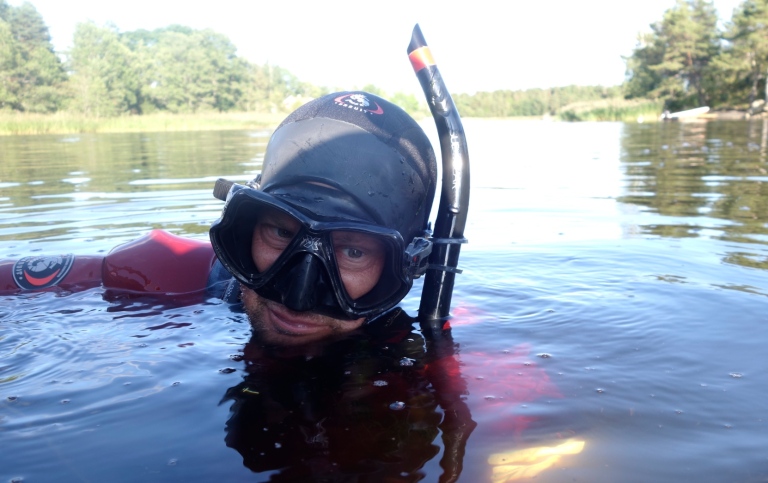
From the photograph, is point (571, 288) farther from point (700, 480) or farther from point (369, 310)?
point (700, 480)

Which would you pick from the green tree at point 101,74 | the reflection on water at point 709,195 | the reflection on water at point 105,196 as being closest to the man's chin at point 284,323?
the reflection on water at point 709,195

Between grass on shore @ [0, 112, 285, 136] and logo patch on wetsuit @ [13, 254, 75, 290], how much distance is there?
29.7m

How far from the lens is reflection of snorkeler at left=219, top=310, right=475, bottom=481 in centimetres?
152

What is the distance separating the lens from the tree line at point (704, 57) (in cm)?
4162

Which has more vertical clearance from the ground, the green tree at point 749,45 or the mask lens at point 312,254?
the green tree at point 749,45

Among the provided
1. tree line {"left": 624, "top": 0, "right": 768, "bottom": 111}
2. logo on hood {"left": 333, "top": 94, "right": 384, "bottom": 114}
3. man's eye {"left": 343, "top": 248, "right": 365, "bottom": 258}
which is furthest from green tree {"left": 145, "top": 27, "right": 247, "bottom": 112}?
man's eye {"left": 343, "top": 248, "right": 365, "bottom": 258}

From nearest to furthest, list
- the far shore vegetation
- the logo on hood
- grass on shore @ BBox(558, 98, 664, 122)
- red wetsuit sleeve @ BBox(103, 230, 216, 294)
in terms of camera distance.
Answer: the logo on hood, red wetsuit sleeve @ BBox(103, 230, 216, 294), the far shore vegetation, grass on shore @ BBox(558, 98, 664, 122)

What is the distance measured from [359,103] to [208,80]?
8003 centimetres

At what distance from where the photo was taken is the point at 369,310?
2.28m

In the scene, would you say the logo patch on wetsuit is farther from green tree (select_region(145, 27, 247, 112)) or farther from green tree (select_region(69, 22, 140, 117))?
green tree (select_region(145, 27, 247, 112))

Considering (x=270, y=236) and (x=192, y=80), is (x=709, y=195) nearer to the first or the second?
(x=270, y=236)

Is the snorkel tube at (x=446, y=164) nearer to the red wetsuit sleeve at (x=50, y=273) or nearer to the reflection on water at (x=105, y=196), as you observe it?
the red wetsuit sleeve at (x=50, y=273)

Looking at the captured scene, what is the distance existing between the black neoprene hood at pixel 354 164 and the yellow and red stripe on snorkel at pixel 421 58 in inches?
7.6

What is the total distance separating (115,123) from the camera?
34781 millimetres
